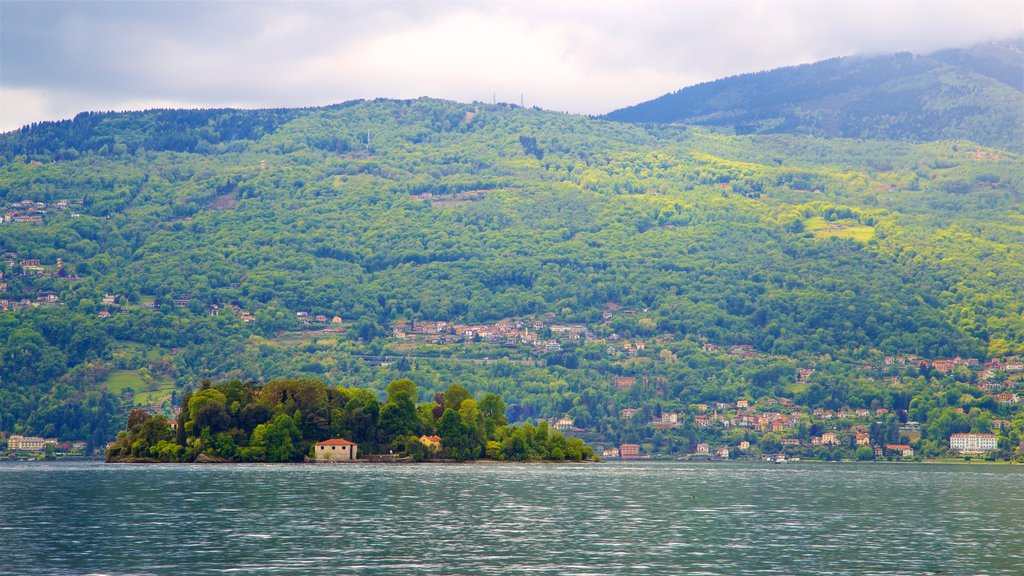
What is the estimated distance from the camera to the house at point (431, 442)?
5655 inches

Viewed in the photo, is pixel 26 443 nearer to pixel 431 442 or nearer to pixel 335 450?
pixel 335 450

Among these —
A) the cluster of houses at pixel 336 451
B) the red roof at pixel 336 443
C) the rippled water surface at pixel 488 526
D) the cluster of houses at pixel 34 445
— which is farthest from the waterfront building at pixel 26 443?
the rippled water surface at pixel 488 526

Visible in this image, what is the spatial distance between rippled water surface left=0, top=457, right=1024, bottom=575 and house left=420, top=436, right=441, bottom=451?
33409 millimetres

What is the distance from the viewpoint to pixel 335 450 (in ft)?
458

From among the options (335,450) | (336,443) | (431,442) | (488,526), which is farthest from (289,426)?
(488,526)

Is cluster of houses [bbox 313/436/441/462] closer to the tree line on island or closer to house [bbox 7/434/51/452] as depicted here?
the tree line on island

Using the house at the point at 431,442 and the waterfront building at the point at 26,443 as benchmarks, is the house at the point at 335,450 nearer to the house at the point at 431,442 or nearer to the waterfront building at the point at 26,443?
the house at the point at 431,442

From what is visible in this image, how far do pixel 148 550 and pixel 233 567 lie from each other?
20.2 feet

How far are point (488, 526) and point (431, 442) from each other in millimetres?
78969

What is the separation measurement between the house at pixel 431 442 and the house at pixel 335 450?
7436mm

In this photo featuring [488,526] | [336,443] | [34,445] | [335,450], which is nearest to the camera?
[488,526]

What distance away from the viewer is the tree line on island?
450 feet

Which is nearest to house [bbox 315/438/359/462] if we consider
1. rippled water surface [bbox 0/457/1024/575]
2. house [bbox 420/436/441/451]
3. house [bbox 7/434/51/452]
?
house [bbox 420/436/441/451]

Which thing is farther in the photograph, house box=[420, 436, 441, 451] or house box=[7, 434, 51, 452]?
house box=[7, 434, 51, 452]
